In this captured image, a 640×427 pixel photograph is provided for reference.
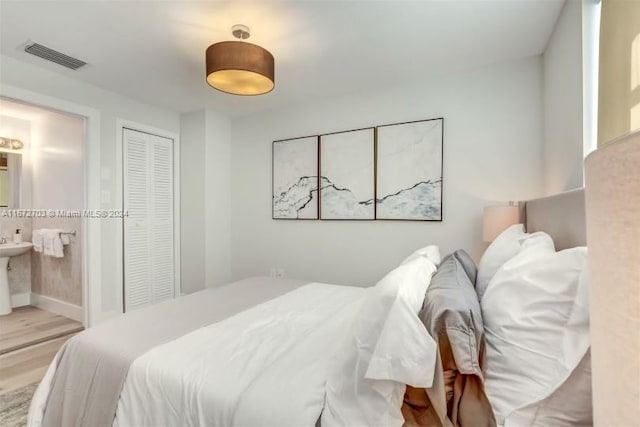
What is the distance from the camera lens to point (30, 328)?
3324 mm

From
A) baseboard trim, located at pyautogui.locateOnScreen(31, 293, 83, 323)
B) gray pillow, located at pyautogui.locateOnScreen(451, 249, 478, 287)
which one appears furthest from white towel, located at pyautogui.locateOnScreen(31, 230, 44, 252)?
gray pillow, located at pyautogui.locateOnScreen(451, 249, 478, 287)

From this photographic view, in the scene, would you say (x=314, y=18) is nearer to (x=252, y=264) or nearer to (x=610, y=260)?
(x=610, y=260)

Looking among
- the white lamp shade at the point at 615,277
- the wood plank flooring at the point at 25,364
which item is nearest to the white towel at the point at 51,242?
the wood plank flooring at the point at 25,364

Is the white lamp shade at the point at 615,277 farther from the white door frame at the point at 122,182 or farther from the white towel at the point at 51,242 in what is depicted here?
the white towel at the point at 51,242

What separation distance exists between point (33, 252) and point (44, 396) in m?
3.72

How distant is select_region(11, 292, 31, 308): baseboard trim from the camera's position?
399cm

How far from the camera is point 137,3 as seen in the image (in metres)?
1.99

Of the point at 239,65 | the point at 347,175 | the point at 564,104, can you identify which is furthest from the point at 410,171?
the point at 239,65

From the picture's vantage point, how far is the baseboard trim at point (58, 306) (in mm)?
3598

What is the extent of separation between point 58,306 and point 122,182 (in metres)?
1.81

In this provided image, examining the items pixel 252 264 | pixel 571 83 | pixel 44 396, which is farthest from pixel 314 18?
pixel 252 264

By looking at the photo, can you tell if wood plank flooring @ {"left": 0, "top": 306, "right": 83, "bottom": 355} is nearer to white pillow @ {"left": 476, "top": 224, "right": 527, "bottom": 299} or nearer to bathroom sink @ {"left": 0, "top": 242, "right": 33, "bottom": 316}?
bathroom sink @ {"left": 0, "top": 242, "right": 33, "bottom": 316}

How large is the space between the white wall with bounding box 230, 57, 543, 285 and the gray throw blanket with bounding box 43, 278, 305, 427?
1.84 metres

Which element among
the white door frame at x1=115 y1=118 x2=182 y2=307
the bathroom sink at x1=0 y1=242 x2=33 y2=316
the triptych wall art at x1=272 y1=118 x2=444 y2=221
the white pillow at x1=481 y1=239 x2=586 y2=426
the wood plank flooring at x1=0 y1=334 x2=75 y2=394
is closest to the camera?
the white pillow at x1=481 y1=239 x2=586 y2=426
